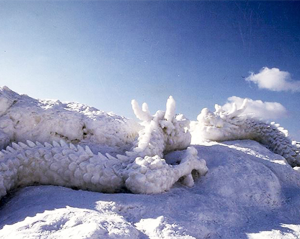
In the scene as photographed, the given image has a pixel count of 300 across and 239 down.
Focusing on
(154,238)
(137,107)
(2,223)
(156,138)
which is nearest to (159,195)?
(154,238)

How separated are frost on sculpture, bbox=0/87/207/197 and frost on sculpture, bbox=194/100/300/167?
3.38 feet

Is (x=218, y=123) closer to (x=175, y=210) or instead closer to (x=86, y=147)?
(x=86, y=147)

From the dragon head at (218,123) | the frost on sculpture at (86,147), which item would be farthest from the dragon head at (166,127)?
the dragon head at (218,123)

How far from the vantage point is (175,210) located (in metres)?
2.14

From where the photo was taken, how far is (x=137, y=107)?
3.65 meters

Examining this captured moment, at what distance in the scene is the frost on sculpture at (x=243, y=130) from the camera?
4734 mm

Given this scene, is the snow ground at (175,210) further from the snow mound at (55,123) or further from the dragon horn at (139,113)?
the dragon horn at (139,113)

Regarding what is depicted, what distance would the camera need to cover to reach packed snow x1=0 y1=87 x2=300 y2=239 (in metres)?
1.76

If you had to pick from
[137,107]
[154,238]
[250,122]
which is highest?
[250,122]

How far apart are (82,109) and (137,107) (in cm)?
86

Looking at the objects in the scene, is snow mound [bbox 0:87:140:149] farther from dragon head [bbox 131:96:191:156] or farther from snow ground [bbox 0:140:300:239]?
snow ground [bbox 0:140:300:239]

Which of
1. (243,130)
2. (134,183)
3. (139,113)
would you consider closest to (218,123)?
(243,130)

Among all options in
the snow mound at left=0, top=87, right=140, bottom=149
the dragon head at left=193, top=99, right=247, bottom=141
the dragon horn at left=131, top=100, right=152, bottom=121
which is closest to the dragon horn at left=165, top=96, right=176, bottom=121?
the dragon horn at left=131, top=100, right=152, bottom=121

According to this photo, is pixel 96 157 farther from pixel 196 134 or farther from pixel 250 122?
pixel 250 122
